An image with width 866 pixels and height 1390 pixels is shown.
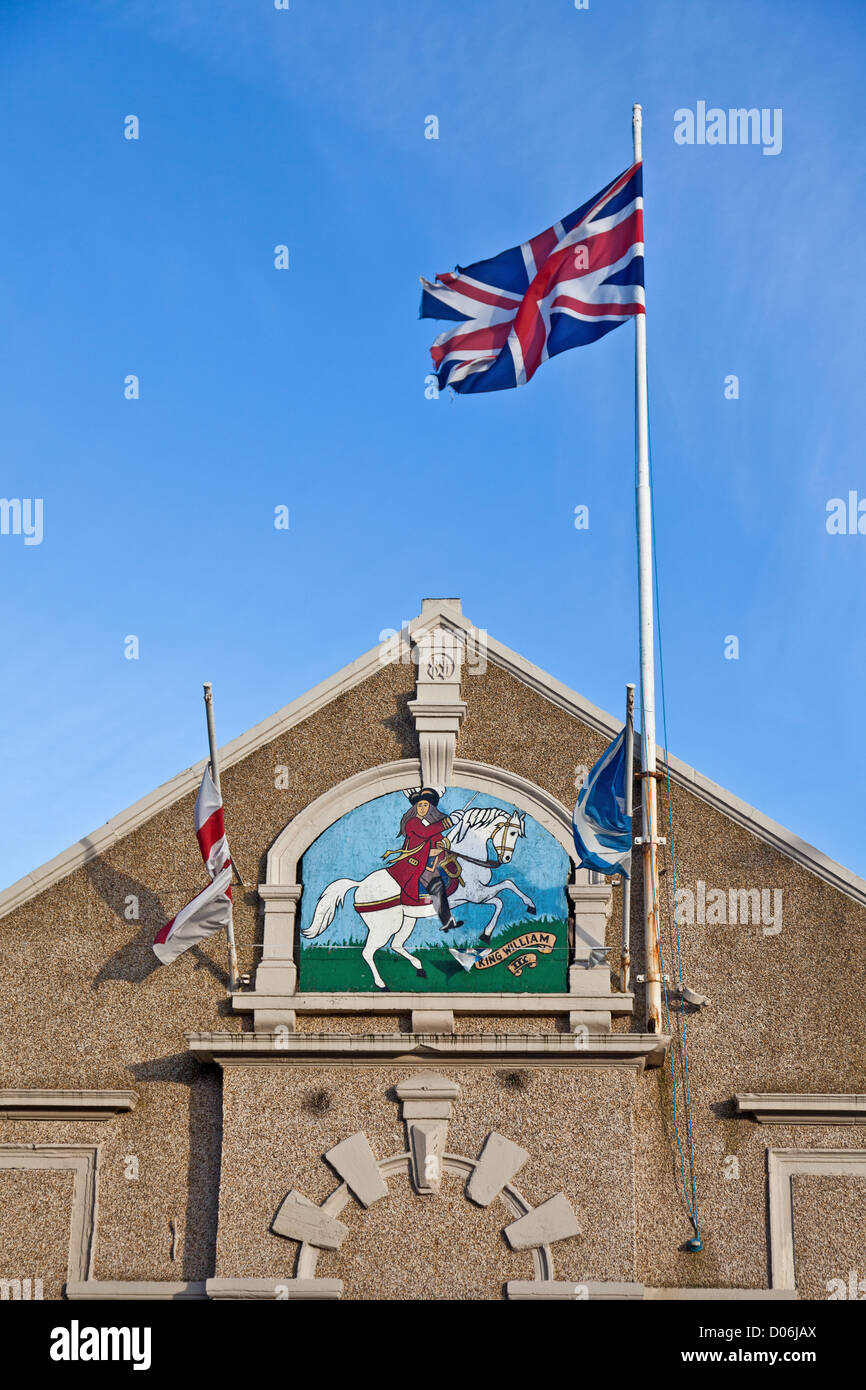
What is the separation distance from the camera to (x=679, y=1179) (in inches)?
651

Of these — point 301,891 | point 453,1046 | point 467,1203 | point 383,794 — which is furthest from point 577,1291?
point 383,794

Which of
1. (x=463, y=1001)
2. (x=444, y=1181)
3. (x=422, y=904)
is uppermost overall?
(x=422, y=904)

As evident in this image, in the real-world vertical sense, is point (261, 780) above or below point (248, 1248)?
above

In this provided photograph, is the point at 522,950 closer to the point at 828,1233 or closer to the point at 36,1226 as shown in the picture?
the point at 828,1233

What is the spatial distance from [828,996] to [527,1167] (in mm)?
3740

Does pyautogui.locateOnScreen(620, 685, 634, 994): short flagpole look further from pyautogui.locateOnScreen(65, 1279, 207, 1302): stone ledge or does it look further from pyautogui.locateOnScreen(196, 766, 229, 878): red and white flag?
pyautogui.locateOnScreen(65, 1279, 207, 1302): stone ledge

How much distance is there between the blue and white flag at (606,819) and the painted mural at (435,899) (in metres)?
1.01

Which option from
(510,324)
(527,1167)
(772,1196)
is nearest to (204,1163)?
(527,1167)

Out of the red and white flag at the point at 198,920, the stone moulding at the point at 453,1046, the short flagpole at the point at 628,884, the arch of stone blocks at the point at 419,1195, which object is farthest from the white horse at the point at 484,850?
the red and white flag at the point at 198,920

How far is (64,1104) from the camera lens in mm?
16812

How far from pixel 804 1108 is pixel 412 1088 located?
4.06 meters

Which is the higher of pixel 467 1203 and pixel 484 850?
pixel 484 850
